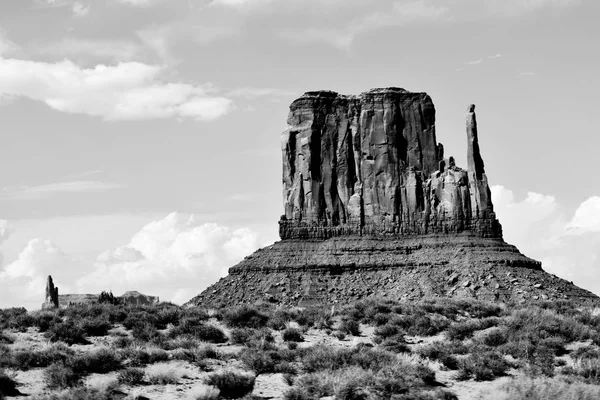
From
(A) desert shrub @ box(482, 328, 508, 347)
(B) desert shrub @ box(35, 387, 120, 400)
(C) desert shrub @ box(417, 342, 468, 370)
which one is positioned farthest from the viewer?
(A) desert shrub @ box(482, 328, 508, 347)

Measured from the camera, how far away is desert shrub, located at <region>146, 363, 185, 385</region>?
3059 cm

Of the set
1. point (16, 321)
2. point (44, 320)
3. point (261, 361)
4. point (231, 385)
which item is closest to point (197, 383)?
point (231, 385)

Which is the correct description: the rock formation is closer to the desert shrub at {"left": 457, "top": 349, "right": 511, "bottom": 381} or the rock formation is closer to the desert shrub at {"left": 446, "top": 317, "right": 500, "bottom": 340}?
the desert shrub at {"left": 446, "top": 317, "right": 500, "bottom": 340}

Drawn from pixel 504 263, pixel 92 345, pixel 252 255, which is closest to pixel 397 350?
pixel 92 345

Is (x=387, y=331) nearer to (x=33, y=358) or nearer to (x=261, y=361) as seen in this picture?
(x=261, y=361)

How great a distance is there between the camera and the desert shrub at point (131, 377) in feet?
99.4

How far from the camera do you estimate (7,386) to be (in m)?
29.7

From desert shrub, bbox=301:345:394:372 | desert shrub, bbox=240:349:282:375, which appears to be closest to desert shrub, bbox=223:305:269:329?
desert shrub, bbox=240:349:282:375

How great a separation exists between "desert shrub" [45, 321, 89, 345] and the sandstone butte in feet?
183

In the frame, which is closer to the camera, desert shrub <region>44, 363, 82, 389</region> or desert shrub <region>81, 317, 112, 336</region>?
desert shrub <region>44, 363, 82, 389</region>

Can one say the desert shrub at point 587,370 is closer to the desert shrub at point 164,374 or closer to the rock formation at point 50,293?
the desert shrub at point 164,374

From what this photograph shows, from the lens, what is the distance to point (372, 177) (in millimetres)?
111688

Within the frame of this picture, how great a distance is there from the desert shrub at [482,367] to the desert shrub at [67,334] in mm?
13141

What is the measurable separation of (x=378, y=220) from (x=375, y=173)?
5.30 meters
